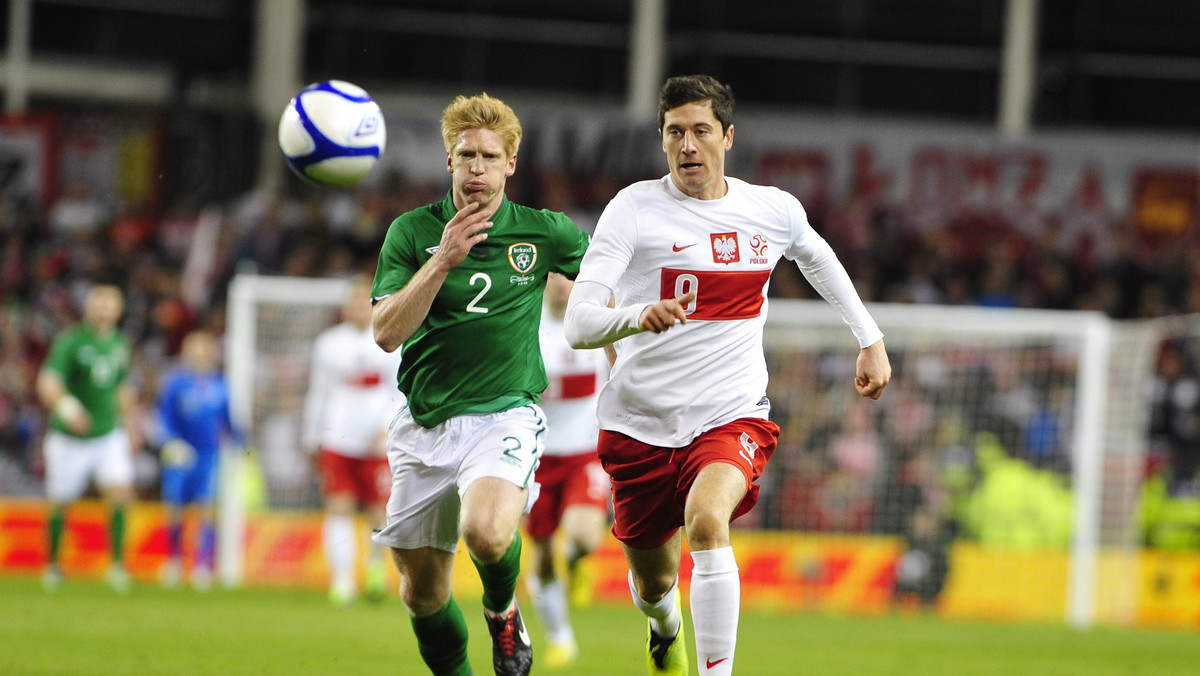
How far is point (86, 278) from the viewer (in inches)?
814

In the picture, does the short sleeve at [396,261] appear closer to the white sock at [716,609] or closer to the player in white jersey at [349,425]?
the white sock at [716,609]

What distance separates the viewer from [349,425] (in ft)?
41.8

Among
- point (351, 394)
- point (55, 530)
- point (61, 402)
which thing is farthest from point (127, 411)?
point (351, 394)

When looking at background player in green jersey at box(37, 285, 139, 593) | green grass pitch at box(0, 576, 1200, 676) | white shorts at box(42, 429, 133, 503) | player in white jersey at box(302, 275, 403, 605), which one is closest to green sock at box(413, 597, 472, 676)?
green grass pitch at box(0, 576, 1200, 676)

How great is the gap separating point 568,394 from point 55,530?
22.1 ft

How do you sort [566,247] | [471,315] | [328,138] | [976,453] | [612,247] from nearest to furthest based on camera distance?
[612,247], [471,315], [566,247], [328,138], [976,453]

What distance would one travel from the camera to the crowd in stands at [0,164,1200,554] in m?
15.4

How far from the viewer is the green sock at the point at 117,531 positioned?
14195mm

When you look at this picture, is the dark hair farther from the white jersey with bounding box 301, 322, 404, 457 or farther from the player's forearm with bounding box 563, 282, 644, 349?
the white jersey with bounding box 301, 322, 404, 457

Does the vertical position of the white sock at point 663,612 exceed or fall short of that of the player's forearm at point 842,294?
it falls short

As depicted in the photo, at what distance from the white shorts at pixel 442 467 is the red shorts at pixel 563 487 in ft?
11.2

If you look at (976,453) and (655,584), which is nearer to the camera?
(655,584)

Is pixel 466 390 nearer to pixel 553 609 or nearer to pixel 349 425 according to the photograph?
pixel 553 609

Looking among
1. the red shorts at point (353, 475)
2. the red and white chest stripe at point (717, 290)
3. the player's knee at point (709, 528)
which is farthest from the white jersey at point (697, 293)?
the red shorts at point (353, 475)
